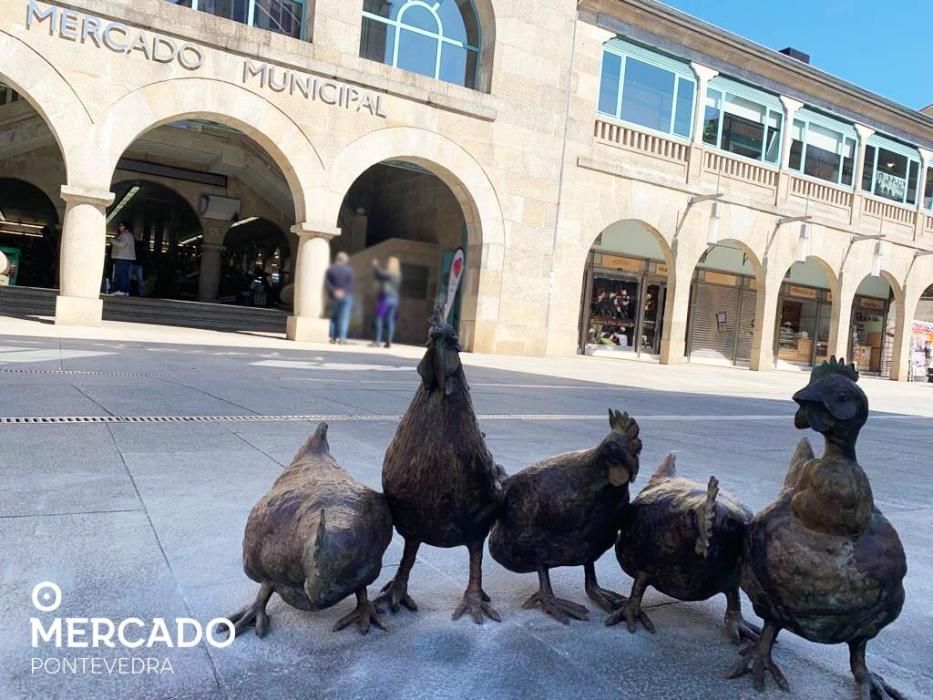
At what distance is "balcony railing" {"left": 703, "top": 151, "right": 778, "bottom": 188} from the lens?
19797 mm

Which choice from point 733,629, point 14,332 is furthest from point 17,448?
point 14,332

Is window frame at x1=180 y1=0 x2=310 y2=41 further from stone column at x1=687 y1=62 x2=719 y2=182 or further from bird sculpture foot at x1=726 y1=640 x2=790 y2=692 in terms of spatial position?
bird sculpture foot at x1=726 y1=640 x2=790 y2=692

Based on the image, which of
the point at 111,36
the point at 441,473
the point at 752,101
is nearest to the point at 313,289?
the point at 441,473

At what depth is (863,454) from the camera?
237 inches

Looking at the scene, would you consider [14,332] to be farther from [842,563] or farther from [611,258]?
[611,258]

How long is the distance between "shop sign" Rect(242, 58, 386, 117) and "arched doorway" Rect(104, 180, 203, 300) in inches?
418

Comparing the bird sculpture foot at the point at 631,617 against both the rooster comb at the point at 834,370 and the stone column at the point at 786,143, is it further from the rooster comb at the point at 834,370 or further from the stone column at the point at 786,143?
the stone column at the point at 786,143

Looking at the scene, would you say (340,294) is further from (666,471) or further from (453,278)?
(666,471)

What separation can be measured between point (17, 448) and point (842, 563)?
3942 mm

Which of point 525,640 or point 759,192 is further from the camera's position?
point 759,192

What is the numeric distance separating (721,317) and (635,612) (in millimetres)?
23045

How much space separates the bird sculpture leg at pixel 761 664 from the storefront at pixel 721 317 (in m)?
21.7

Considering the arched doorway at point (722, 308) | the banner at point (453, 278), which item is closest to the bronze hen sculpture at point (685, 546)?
the banner at point (453, 278)

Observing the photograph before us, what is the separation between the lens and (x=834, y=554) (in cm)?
176
